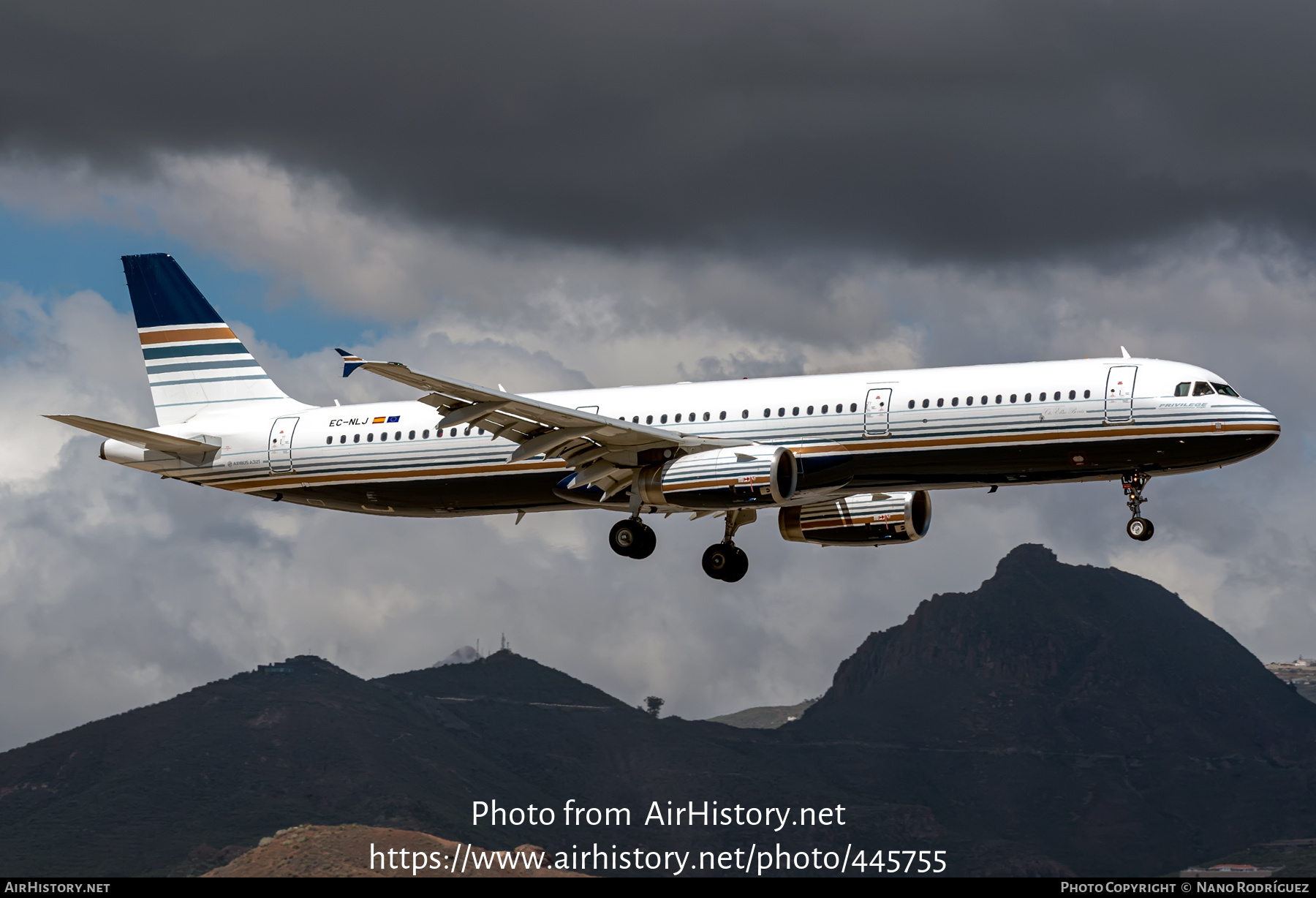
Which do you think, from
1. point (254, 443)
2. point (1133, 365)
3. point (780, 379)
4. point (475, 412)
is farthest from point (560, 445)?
point (1133, 365)

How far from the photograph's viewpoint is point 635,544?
199ft

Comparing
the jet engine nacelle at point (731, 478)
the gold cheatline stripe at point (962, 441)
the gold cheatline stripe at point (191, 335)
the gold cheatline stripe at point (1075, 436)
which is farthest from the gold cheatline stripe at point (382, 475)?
the gold cheatline stripe at point (1075, 436)

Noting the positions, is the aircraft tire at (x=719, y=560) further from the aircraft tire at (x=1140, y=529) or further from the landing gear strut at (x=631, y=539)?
the aircraft tire at (x=1140, y=529)

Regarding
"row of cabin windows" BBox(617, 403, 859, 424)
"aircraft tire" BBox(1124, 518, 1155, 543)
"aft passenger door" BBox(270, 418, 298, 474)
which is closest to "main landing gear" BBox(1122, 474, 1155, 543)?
"aircraft tire" BBox(1124, 518, 1155, 543)

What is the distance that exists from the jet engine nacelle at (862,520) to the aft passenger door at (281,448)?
19105 millimetres

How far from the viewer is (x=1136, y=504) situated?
54.2m

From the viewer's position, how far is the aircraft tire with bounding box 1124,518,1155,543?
2114 inches

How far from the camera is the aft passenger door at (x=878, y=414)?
54281 millimetres

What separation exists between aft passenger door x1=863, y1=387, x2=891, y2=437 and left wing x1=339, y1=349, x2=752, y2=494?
13.5 ft

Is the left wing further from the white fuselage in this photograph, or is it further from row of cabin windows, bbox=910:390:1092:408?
row of cabin windows, bbox=910:390:1092:408

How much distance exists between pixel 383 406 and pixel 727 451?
1550 cm

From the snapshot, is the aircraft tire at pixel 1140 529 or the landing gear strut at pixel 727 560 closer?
the aircraft tire at pixel 1140 529

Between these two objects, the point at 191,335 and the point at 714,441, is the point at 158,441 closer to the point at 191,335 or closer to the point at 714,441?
the point at 191,335
